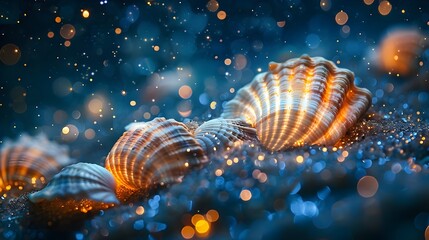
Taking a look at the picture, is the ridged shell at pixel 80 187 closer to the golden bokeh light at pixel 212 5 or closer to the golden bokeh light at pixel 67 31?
the golden bokeh light at pixel 67 31

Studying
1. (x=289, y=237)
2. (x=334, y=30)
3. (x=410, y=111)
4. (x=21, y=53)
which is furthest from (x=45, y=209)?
(x=334, y=30)

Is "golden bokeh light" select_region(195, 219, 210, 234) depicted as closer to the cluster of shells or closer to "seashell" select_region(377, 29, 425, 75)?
the cluster of shells

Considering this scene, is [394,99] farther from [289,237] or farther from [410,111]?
[289,237]

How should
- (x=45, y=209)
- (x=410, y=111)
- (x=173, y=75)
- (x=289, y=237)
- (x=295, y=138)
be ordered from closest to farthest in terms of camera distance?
(x=289, y=237) → (x=45, y=209) → (x=295, y=138) → (x=410, y=111) → (x=173, y=75)

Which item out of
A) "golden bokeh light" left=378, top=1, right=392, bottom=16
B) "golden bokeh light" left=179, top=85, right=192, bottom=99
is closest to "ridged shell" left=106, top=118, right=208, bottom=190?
"golden bokeh light" left=179, top=85, right=192, bottom=99

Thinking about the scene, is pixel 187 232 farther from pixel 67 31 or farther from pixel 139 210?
pixel 67 31

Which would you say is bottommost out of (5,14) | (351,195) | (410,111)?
(351,195)
